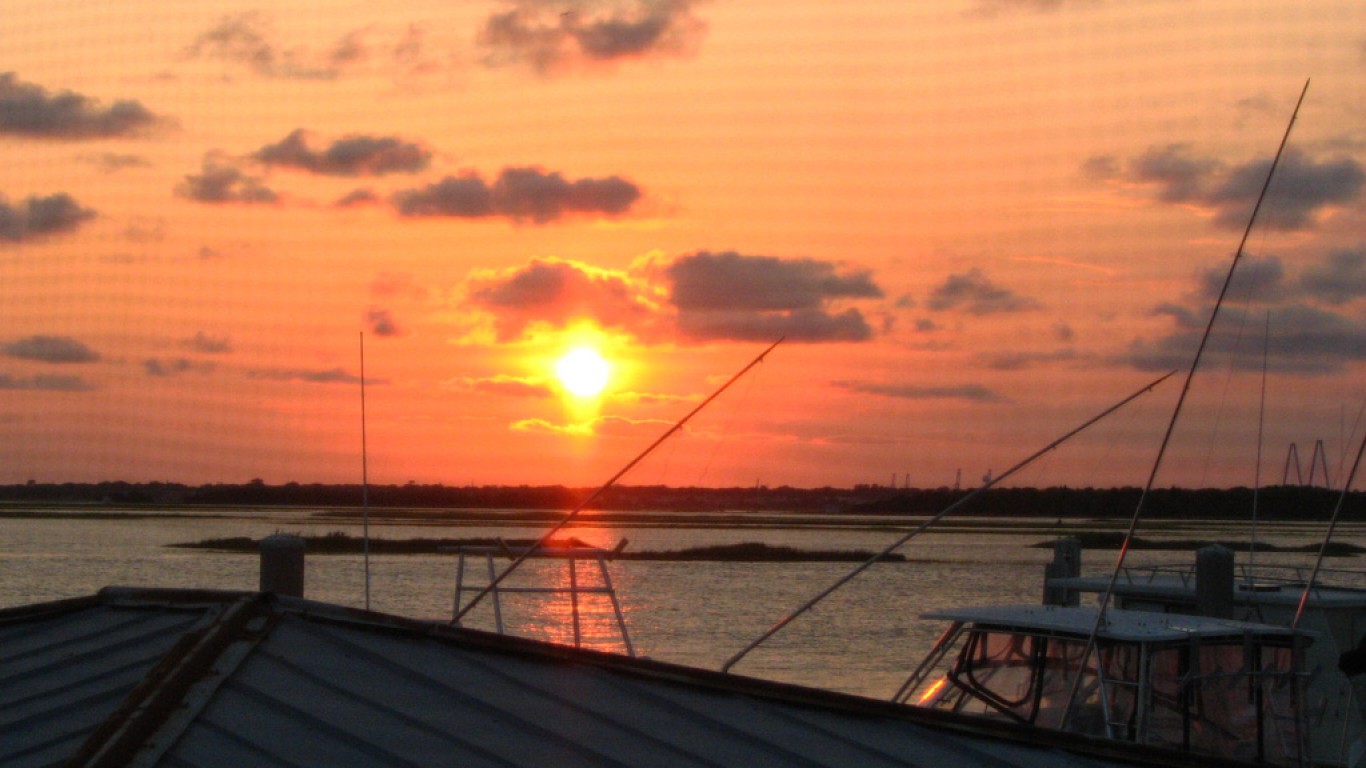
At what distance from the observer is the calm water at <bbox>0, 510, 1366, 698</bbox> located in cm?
4216

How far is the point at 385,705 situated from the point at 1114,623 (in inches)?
358

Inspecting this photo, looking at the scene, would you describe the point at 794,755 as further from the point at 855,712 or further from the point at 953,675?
the point at 953,675

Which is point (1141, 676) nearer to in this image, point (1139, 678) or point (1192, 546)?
point (1139, 678)

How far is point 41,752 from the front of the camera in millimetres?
7176

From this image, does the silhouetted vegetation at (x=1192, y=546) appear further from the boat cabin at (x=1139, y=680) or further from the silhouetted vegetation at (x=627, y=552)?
the boat cabin at (x=1139, y=680)

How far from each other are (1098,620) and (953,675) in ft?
5.57

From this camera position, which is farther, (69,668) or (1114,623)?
(1114,623)

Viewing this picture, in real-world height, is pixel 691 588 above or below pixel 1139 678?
below

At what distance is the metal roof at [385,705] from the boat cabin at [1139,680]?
4335 millimetres

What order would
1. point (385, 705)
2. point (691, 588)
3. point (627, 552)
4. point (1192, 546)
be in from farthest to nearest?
point (1192, 546)
point (627, 552)
point (691, 588)
point (385, 705)

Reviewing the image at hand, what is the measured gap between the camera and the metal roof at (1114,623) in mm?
14000

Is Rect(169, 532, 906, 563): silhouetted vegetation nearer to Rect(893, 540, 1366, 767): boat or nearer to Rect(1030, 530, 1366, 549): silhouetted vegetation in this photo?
Rect(1030, 530, 1366, 549): silhouetted vegetation

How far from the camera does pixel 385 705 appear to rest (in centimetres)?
808

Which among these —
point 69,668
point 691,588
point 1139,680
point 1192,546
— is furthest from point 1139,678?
point 1192,546
